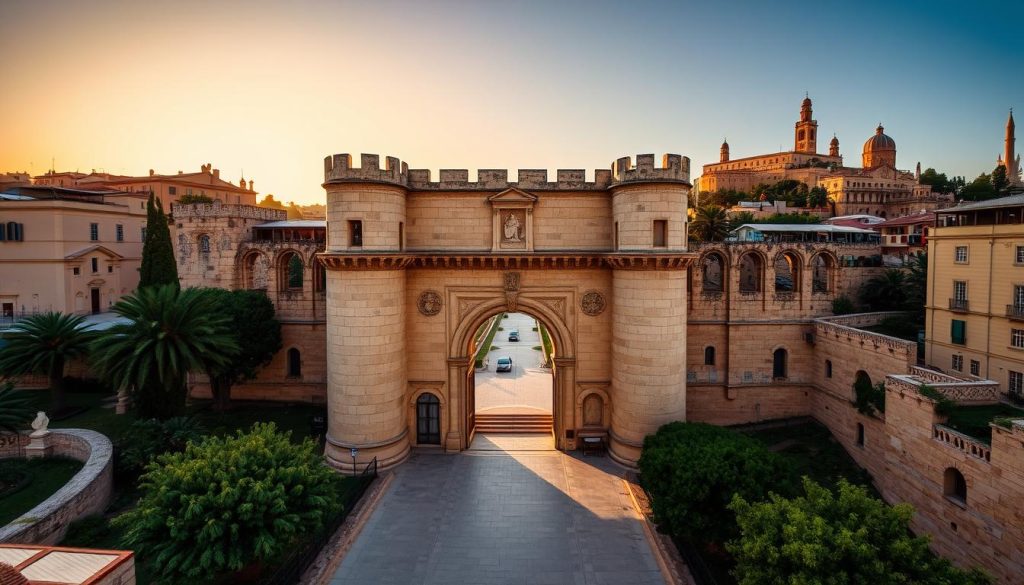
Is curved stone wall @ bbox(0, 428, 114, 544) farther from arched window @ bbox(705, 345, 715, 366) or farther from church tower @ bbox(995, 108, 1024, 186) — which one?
church tower @ bbox(995, 108, 1024, 186)

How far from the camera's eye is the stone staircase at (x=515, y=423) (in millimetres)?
26009

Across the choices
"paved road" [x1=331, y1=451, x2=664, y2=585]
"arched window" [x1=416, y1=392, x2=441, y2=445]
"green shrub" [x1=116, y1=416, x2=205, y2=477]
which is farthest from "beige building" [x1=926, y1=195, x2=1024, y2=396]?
"green shrub" [x1=116, y1=416, x2=205, y2=477]

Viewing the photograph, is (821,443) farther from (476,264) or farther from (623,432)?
(476,264)

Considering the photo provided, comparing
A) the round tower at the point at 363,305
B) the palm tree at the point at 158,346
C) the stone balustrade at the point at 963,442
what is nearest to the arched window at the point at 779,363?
the stone balustrade at the point at 963,442

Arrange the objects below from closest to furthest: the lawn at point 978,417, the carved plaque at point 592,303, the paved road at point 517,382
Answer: the lawn at point 978,417
the carved plaque at point 592,303
the paved road at point 517,382

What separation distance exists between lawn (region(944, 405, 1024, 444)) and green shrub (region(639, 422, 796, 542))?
283 inches

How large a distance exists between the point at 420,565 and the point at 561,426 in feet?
32.1

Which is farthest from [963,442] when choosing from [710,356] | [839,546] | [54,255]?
[54,255]

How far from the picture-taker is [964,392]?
61.6 ft

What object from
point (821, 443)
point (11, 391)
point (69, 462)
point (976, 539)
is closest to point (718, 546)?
point (976, 539)

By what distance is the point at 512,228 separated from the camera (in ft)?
73.3

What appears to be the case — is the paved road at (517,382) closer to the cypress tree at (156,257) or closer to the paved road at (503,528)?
the paved road at (503,528)

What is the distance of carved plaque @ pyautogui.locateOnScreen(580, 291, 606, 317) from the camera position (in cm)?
2275

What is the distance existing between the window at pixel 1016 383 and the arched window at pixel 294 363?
34427 millimetres
